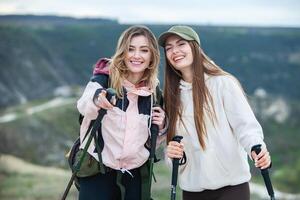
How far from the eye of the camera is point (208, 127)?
321 cm

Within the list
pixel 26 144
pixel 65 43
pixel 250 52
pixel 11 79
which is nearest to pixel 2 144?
pixel 26 144

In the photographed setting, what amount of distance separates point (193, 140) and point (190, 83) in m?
0.36

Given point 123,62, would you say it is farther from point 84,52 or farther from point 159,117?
point 84,52

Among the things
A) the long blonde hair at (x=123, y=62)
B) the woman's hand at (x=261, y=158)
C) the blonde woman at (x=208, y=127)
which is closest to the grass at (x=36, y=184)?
the long blonde hair at (x=123, y=62)

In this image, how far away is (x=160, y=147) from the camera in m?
3.64

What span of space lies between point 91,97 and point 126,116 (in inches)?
10.0

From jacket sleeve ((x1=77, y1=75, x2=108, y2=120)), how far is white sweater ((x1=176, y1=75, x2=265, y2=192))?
58cm

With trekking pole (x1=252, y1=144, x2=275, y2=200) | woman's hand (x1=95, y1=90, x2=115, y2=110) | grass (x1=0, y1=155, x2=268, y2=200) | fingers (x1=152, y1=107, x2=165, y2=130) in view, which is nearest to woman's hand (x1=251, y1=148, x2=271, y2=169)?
trekking pole (x1=252, y1=144, x2=275, y2=200)

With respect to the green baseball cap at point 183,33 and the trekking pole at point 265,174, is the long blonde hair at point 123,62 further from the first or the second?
the trekking pole at point 265,174

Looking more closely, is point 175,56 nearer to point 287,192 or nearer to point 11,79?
point 287,192

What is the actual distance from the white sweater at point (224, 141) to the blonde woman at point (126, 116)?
33 centimetres

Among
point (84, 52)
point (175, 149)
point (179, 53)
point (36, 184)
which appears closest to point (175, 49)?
point (179, 53)

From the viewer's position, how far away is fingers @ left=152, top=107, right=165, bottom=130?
333 centimetres

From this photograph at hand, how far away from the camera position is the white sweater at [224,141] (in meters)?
3.15
